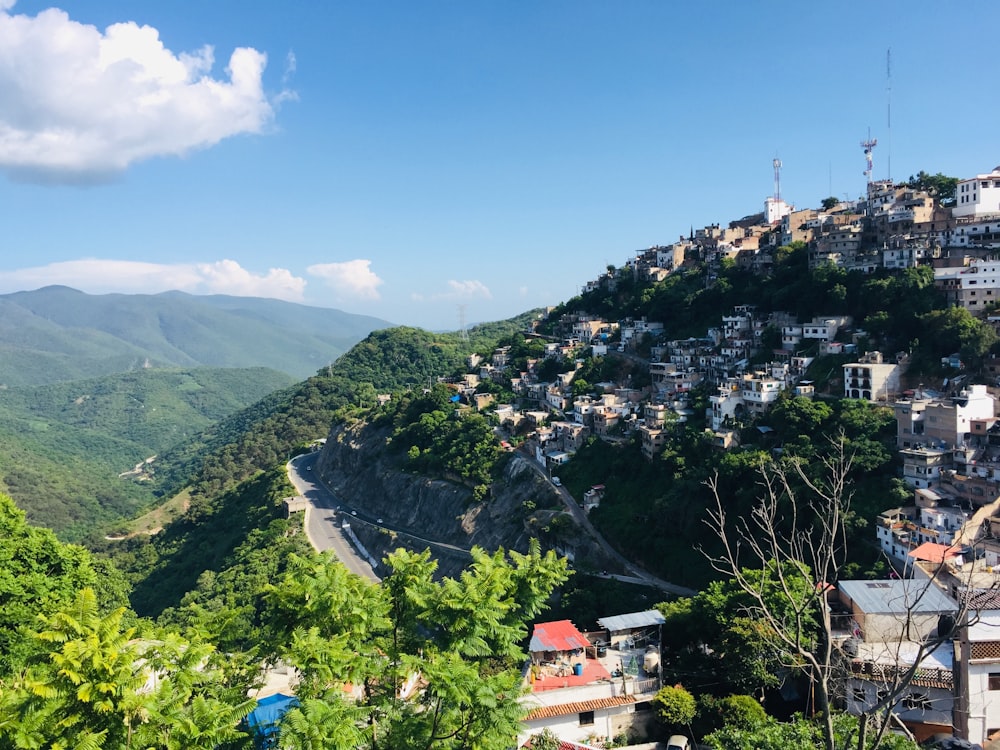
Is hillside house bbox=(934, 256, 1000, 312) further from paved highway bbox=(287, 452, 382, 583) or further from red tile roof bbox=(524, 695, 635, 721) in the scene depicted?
paved highway bbox=(287, 452, 382, 583)

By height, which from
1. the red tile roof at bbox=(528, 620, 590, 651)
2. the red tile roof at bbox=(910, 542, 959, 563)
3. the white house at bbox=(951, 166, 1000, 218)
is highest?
the white house at bbox=(951, 166, 1000, 218)

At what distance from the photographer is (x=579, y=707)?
1334cm

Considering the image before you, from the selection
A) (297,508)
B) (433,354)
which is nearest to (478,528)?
(297,508)

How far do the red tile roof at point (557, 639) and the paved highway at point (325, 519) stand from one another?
21.4m

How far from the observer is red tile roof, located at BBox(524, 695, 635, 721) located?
1315 cm

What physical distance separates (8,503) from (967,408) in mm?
33079

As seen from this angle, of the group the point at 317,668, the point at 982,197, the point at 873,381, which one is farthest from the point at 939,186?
the point at 317,668

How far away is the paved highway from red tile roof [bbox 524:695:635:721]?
2371 centimetres

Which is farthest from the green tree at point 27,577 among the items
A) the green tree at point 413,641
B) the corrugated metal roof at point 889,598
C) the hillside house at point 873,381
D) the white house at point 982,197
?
the white house at point 982,197

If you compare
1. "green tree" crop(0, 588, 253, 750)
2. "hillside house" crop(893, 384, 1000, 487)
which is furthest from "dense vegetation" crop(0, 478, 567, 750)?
"hillside house" crop(893, 384, 1000, 487)

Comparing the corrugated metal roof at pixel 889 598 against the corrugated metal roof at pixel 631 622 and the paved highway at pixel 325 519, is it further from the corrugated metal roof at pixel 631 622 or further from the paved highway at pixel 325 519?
the paved highway at pixel 325 519

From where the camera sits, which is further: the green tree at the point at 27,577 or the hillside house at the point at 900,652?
the green tree at the point at 27,577

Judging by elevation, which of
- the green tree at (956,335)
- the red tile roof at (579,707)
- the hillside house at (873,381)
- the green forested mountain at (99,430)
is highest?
the green tree at (956,335)

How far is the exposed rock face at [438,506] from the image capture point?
3597cm
